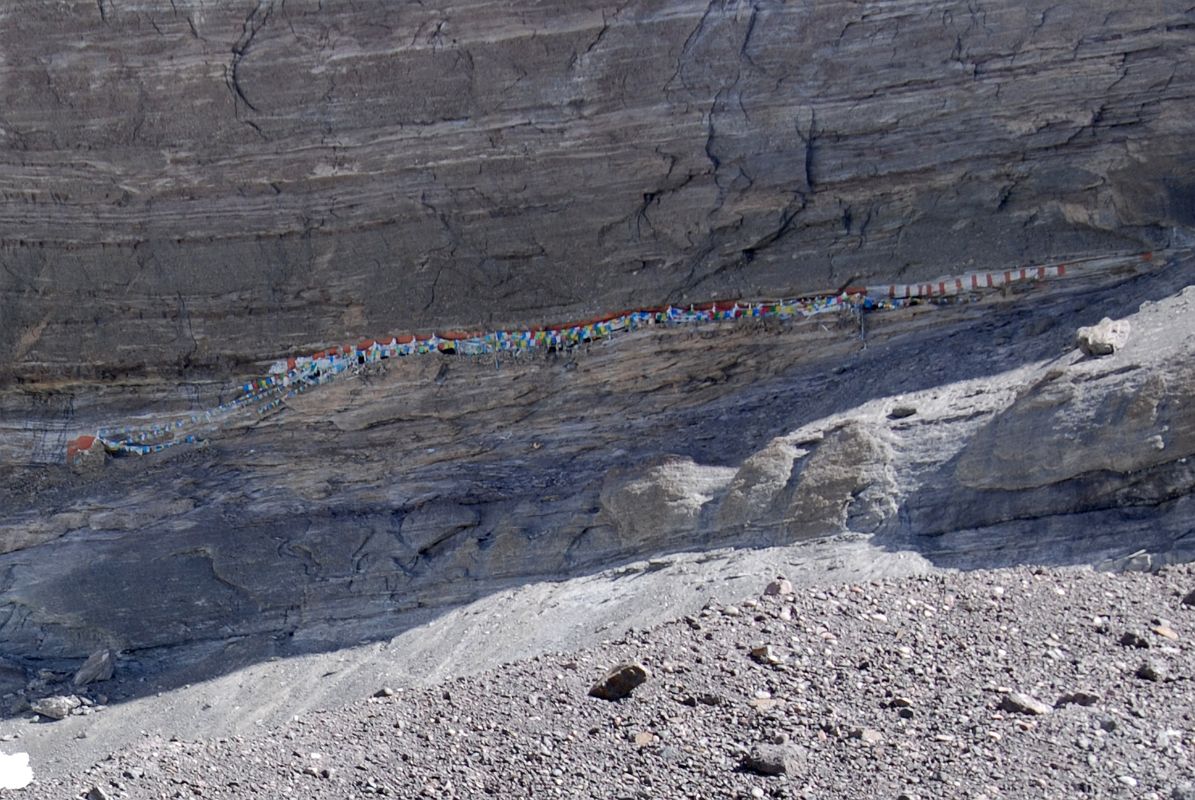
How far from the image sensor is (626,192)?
12664mm

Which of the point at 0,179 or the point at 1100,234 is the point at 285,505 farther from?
the point at 1100,234

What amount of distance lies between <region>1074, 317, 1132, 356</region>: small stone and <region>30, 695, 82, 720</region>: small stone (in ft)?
26.5

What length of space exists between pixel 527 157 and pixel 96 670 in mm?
5684

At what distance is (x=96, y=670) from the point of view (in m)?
11.6

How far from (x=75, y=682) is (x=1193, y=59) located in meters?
10.3

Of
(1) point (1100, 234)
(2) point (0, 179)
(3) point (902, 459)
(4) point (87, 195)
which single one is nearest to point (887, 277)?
(1) point (1100, 234)

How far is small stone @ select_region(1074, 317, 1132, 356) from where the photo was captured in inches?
386

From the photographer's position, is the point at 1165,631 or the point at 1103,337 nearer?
the point at 1165,631

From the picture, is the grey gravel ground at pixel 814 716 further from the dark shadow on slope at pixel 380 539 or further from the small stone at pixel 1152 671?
the dark shadow on slope at pixel 380 539

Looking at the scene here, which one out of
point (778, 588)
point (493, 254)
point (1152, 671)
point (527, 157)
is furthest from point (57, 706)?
point (1152, 671)

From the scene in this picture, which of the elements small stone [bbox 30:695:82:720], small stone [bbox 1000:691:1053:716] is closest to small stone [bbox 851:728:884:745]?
small stone [bbox 1000:691:1053:716]

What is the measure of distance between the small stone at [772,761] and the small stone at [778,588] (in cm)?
196

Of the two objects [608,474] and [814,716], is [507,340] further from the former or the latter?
[814,716]

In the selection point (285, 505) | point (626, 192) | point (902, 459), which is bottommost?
point (285, 505)
